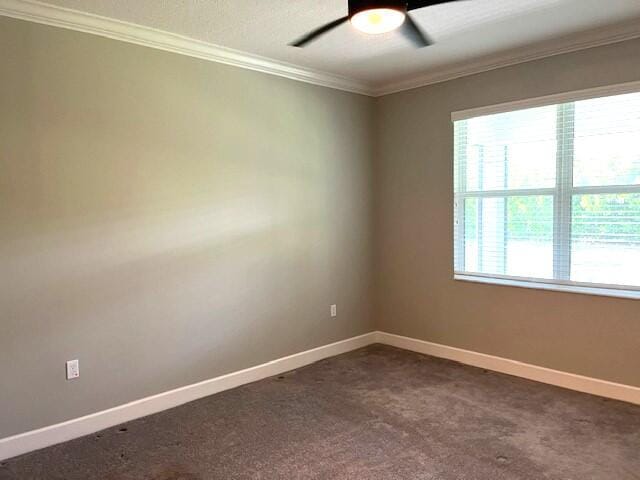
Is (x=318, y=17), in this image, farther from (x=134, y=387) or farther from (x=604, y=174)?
(x=134, y=387)

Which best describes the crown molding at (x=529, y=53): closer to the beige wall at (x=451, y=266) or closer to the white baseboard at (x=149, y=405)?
the beige wall at (x=451, y=266)

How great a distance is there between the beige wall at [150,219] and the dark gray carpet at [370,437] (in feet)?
1.07

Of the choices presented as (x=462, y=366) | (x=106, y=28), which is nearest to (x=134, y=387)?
(x=106, y=28)

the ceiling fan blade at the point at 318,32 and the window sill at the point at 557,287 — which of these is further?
the window sill at the point at 557,287

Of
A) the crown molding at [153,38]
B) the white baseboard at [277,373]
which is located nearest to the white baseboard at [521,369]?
the white baseboard at [277,373]

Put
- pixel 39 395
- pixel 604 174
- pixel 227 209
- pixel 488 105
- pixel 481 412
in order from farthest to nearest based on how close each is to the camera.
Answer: pixel 488 105 → pixel 227 209 → pixel 604 174 → pixel 481 412 → pixel 39 395

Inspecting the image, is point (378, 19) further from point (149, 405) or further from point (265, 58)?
point (149, 405)

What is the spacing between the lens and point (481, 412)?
125 inches

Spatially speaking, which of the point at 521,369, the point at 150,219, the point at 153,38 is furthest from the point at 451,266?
the point at 153,38

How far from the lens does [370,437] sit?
9.39 ft

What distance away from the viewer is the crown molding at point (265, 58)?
2.76 m

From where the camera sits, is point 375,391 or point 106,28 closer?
point 106,28

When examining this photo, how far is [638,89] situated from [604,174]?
1.90 ft

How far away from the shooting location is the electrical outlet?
9.57 ft
